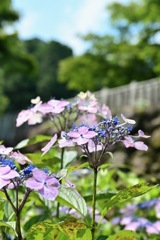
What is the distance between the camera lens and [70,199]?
1.15 m

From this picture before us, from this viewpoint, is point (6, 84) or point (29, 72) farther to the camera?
point (6, 84)

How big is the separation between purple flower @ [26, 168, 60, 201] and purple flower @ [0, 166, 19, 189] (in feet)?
0.10

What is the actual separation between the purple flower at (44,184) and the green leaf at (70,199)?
140 mm

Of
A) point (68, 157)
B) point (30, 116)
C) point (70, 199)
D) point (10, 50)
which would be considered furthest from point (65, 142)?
point (10, 50)

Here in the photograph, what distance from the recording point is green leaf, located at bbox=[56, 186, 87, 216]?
1.14 metres

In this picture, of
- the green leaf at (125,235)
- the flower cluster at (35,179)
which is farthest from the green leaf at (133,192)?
the flower cluster at (35,179)

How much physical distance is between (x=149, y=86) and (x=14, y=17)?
9.44 meters

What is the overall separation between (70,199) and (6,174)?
0.21 metres

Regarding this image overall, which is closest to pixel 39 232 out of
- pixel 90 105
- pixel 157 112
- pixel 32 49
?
pixel 90 105

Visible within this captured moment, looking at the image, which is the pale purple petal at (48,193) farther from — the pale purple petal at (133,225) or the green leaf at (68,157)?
the pale purple petal at (133,225)

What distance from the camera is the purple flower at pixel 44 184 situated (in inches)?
38.2

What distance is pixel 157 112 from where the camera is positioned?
7598mm

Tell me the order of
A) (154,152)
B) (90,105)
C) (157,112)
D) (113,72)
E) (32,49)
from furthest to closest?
1. (32,49)
2. (113,72)
3. (157,112)
4. (154,152)
5. (90,105)

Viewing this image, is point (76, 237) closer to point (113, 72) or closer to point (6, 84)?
point (113, 72)
